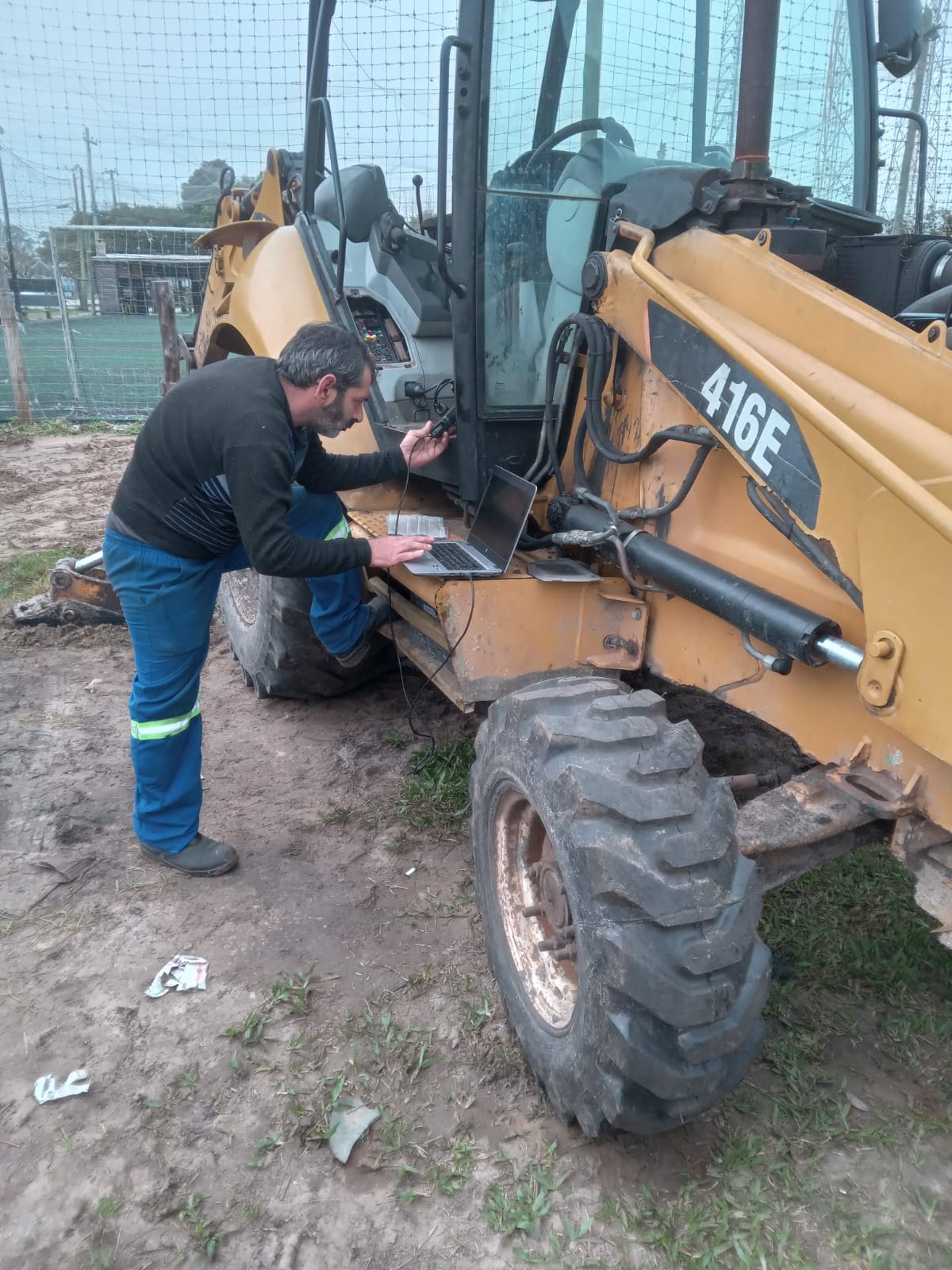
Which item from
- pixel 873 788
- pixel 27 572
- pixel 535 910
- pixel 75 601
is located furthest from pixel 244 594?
pixel 873 788

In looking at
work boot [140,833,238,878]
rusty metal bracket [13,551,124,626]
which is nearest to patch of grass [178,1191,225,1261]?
work boot [140,833,238,878]

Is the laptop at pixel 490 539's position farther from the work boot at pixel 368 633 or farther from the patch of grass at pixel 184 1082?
the patch of grass at pixel 184 1082

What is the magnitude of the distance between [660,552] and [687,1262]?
165 centimetres

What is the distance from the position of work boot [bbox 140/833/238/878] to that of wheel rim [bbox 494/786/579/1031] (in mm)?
1227

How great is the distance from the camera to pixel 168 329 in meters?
9.08

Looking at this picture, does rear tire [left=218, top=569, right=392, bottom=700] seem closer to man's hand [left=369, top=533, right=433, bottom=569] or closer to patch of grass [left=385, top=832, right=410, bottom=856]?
patch of grass [left=385, top=832, right=410, bottom=856]

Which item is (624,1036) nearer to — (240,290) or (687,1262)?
(687,1262)

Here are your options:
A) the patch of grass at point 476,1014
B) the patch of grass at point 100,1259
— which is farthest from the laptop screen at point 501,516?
the patch of grass at point 100,1259

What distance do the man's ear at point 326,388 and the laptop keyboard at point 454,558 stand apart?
0.57 meters

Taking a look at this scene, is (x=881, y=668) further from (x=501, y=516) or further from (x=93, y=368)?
(x=93, y=368)

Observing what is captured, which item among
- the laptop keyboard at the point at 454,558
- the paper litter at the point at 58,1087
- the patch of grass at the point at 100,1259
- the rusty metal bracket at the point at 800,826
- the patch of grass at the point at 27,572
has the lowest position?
the patch of grass at the point at 100,1259

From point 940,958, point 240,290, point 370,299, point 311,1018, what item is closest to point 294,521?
point 370,299

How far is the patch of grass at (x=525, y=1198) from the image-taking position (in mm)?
2176

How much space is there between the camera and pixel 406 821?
3.78 meters
